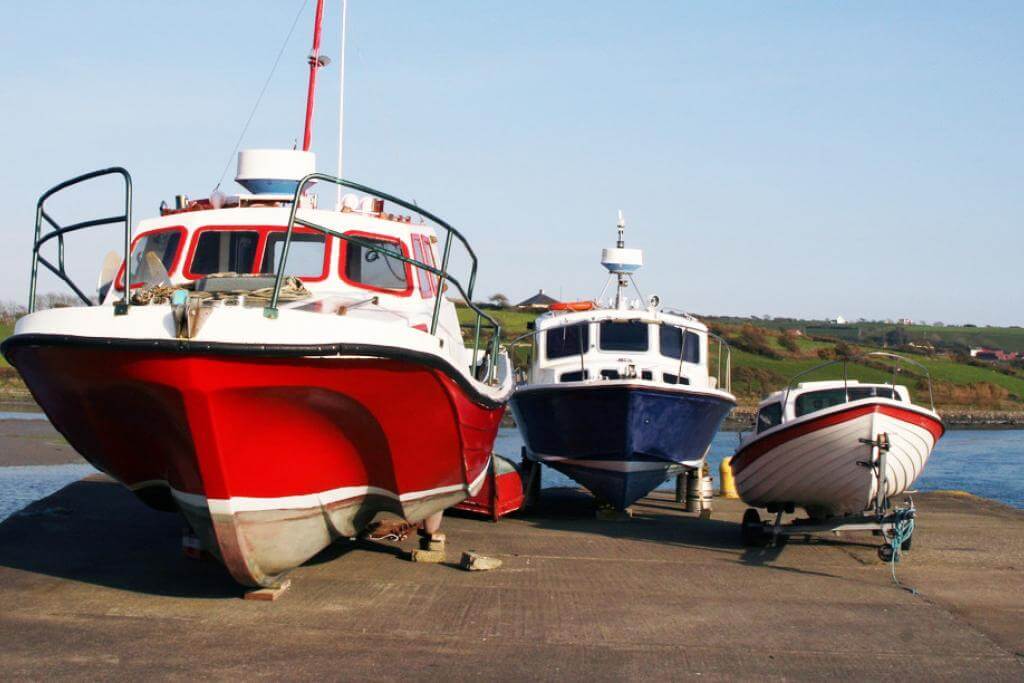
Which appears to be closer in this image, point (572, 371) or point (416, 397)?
point (416, 397)

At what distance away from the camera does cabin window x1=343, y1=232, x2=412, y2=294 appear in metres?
9.06

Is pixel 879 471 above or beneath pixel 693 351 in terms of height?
beneath

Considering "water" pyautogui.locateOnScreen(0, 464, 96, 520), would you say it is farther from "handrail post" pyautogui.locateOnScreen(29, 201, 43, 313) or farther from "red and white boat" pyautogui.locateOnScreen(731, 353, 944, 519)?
"red and white boat" pyautogui.locateOnScreen(731, 353, 944, 519)

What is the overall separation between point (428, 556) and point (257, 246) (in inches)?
110

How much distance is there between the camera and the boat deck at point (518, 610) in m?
6.14

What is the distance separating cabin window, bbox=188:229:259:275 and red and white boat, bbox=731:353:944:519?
473 centimetres

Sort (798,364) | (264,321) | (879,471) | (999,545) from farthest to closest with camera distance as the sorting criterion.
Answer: (798,364), (999,545), (879,471), (264,321)

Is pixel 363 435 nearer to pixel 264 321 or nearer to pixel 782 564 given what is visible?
pixel 264 321

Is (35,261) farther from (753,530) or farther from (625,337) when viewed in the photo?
(625,337)

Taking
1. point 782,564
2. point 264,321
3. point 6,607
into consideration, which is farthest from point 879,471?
point 6,607

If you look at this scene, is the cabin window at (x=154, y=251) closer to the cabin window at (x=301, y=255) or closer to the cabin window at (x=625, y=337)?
the cabin window at (x=301, y=255)

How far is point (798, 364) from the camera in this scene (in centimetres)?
A: 5131

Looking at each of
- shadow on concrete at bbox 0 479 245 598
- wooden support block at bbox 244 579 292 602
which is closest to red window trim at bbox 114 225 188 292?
shadow on concrete at bbox 0 479 245 598

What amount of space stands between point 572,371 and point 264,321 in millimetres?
8701
